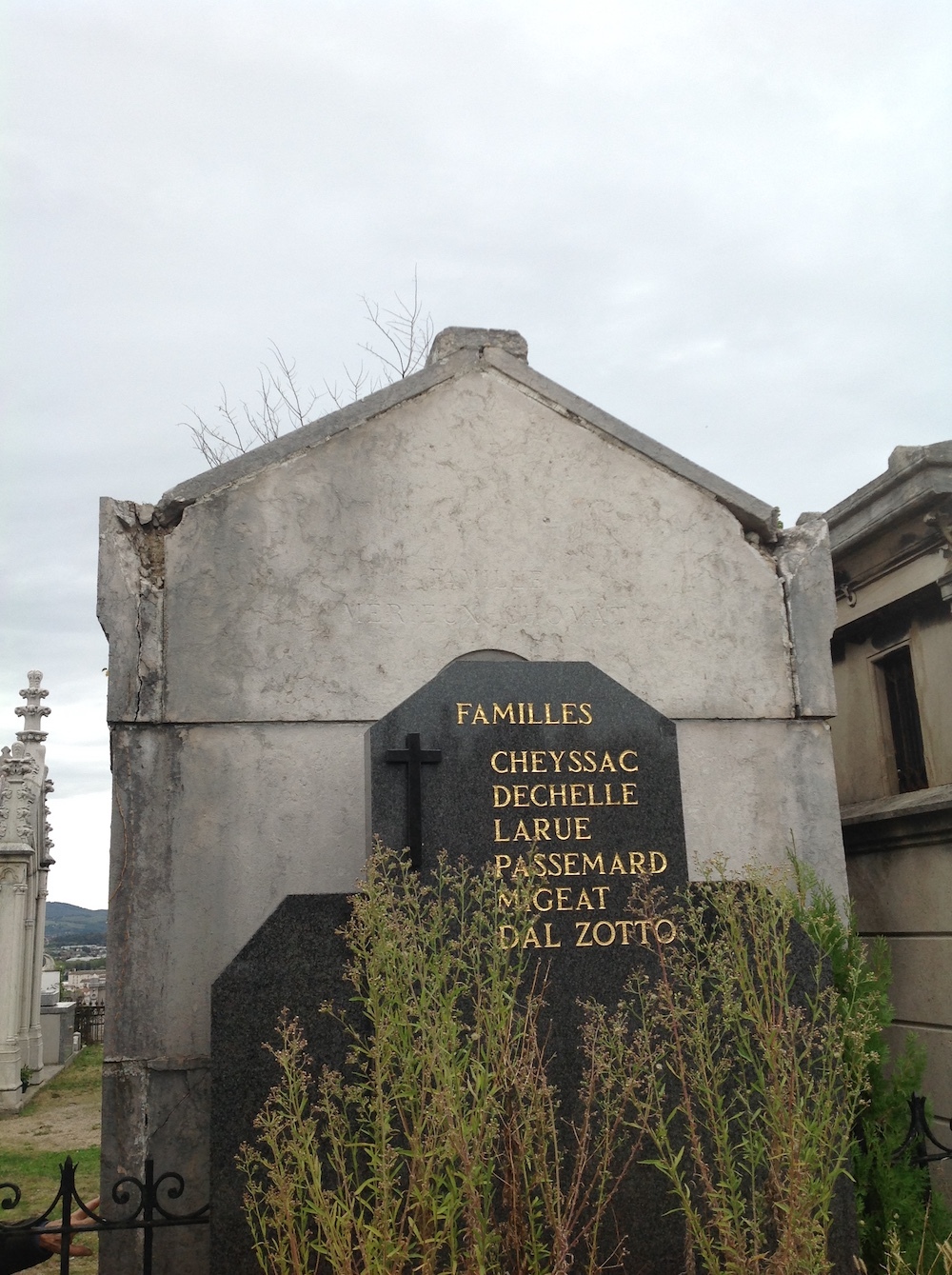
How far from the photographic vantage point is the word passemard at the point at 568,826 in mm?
4965

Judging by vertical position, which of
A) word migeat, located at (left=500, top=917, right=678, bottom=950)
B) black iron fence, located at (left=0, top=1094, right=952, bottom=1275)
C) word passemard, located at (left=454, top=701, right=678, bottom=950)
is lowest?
black iron fence, located at (left=0, top=1094, right=952, bottom=1275)

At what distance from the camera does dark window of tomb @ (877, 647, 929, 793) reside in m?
8.52

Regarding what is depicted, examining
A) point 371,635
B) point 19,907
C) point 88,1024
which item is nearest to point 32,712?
point 19,907

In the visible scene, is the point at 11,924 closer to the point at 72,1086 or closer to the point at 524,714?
the point at 72,1086

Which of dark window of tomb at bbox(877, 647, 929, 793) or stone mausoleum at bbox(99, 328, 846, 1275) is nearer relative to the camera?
stone mausoleum at bbox(99, 328, 846, 1275)

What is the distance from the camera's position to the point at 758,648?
6.62 metres

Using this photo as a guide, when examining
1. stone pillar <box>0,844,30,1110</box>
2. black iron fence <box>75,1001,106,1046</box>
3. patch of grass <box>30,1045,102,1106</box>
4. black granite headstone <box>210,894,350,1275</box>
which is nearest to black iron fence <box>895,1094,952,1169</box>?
black granite headstone <box>210,894,350,1275</box>

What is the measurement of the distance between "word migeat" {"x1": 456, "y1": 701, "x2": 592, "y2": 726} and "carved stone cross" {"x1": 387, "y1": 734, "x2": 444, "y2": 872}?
216 mm

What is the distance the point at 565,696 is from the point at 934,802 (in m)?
3.23

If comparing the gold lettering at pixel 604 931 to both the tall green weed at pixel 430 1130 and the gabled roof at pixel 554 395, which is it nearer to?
the tall green weed at pixel 430 1130

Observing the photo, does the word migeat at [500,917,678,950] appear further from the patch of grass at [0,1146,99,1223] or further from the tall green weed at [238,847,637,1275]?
the patch of grass at [0,1146,99,1223]

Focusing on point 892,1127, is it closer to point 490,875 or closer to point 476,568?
point 490,875

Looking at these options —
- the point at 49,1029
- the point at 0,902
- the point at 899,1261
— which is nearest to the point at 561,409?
the point at 899,1261

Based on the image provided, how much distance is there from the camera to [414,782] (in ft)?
16.4
